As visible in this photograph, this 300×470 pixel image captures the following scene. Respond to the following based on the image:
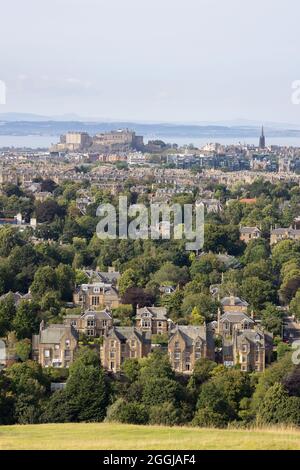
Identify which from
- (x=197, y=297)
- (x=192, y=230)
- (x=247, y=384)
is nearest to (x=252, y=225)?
(x=192, y=230)

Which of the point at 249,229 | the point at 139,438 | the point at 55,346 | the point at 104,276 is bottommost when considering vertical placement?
the point at 249,229

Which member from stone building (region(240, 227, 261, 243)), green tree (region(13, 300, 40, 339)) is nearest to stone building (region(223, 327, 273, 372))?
green tree (region(13, 300, 40, 339))

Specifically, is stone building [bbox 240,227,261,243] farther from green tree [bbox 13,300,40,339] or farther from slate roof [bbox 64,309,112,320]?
green tree [bbox 13,300,40,339]

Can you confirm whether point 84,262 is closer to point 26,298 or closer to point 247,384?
point 26,298

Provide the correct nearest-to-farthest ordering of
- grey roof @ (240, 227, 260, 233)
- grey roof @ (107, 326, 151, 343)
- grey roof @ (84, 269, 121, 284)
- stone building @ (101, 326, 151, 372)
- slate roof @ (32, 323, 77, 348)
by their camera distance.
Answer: stone building @ (101, 326, 151, 372)
slate roof @ (32, 323, 77, 348)
grey roof @ (107, 326, 151, 343)
grey roof @ (84, 269, 121, 284)
grey roof @ (240, 227, 260, 233)

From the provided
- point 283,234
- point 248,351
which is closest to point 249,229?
point 283,234

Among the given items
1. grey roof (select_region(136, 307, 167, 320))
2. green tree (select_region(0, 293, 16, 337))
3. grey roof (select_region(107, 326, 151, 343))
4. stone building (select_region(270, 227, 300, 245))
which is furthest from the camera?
stone building (select_region(270, 227, 300, 245))

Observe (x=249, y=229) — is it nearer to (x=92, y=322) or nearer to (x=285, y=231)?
(x=285, y=231)
